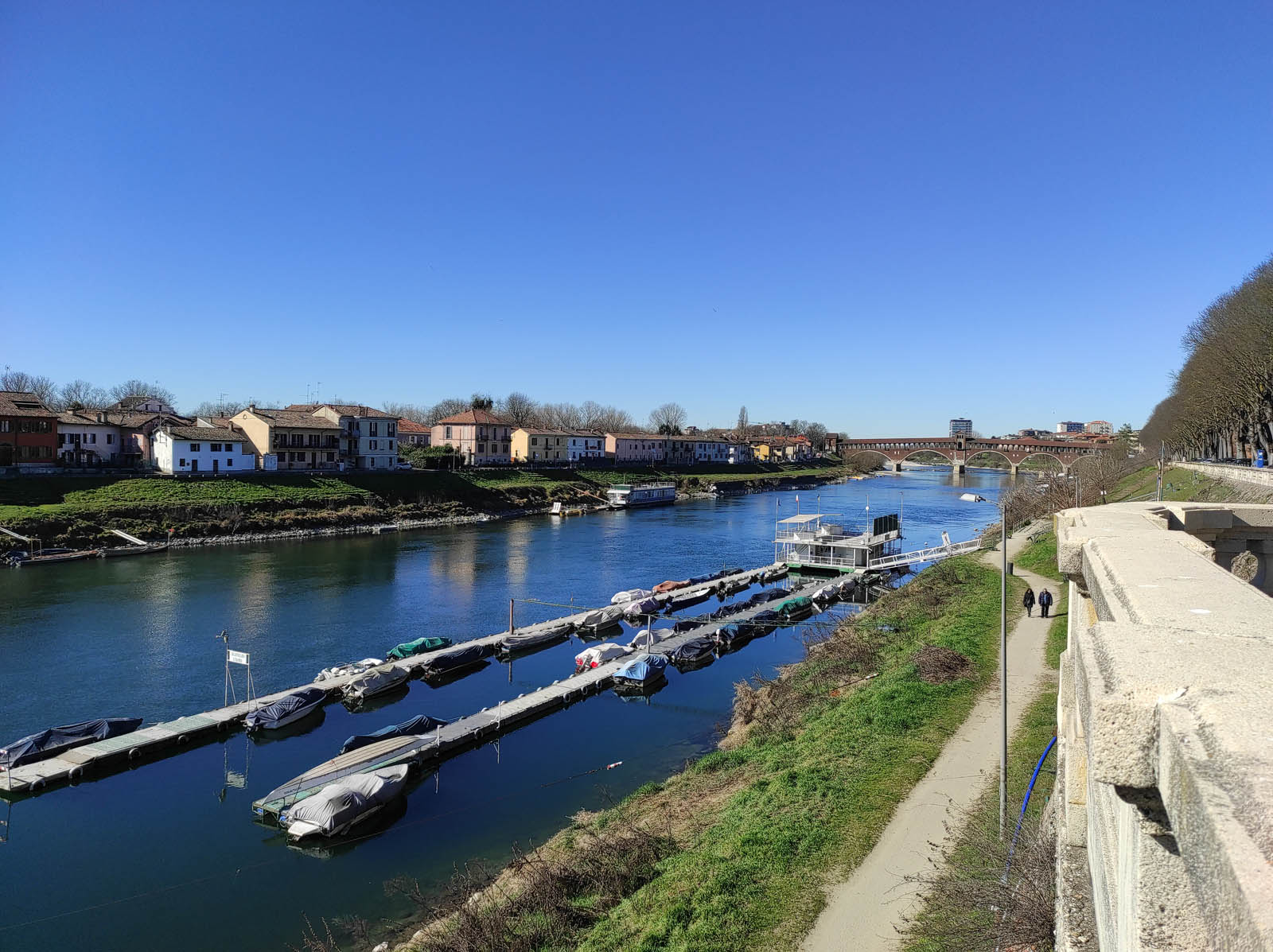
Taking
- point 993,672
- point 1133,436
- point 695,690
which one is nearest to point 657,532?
point 695,690

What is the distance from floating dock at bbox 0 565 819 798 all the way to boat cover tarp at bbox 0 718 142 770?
0.22 m

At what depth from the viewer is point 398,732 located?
2077cm

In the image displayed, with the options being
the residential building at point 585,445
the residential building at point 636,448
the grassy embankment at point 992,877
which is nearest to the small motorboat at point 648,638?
the grassy embankment at point 992,877

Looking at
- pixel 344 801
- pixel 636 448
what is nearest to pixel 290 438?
pixel 636 448

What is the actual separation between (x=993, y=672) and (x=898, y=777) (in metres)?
7.21

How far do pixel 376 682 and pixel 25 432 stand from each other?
48.0 m

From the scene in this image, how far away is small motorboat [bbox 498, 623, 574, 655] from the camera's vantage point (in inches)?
1171

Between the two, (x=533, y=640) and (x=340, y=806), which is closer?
(x=340, y=806)

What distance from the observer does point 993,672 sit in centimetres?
1977

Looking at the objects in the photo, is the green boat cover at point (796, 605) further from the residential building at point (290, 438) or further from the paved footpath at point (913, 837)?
the residential building at point (290, 438)

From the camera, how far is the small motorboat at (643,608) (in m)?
35.0

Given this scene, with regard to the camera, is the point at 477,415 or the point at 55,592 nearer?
the point at 55,592

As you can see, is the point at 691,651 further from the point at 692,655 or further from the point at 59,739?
the point at 59,739

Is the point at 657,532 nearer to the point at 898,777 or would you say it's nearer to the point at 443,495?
the point at 443,495
